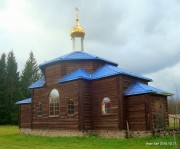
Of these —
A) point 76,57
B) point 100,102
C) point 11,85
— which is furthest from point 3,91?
point 100,102

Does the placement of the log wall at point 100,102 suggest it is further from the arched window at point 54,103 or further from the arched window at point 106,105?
the arched window at point 54,103

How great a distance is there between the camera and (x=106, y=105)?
21328 millimetres

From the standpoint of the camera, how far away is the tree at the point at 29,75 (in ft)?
159

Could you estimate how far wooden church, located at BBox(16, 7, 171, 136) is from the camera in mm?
20000

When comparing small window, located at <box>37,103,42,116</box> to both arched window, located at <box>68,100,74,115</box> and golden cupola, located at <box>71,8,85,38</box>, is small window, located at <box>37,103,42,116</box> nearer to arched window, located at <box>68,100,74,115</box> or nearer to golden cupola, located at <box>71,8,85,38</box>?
arched window, located at <box>68,100,74,115</box>

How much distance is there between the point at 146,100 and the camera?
63.6 feet

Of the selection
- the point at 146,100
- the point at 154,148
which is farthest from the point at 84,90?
the point at 154,148

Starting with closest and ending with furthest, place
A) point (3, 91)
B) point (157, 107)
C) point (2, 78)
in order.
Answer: point (157, 107), point (3, 91), point (2, 78)

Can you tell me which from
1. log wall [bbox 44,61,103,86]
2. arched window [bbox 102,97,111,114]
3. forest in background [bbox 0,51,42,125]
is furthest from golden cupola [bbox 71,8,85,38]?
forest in background [bbox 0,51,42,125]

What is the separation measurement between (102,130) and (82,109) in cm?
221

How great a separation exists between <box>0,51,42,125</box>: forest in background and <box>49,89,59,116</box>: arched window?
22.2 m

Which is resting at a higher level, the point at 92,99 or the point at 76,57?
the point at 76,57

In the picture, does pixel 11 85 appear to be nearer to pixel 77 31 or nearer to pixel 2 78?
pixel 2 78

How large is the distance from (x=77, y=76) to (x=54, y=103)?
3.75 meters
